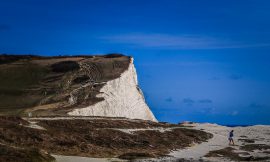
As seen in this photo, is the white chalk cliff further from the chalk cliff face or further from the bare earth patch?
the bare earth patch

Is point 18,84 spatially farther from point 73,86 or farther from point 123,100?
point 123,100

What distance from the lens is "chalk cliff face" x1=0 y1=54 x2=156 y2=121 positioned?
89506mm

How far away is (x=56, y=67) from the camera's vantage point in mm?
118562

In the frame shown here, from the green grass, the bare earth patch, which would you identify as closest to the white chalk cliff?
the green grass

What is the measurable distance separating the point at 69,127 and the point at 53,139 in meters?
9.53

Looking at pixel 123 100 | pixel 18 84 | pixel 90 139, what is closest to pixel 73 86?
pixel 123 100

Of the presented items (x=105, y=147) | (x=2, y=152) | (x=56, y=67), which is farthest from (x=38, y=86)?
(x=2, y=152)

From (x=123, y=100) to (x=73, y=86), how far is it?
10.9 metres

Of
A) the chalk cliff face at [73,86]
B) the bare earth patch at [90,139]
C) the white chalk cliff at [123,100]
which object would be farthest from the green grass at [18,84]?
the bare earth patch at [90,139]

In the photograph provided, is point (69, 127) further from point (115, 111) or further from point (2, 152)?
point (115, 111)

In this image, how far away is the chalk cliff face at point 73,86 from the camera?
294 feet

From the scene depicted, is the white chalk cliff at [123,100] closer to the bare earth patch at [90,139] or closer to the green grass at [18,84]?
the green grass at [18,84]

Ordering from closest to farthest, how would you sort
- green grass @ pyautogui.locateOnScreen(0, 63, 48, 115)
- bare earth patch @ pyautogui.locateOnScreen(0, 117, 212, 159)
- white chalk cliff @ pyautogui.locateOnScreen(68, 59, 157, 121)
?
bare earth patch @ pyautogui.locateOnScreen(0, 117, 212, 159), white chalk cliff @ pyautogui.locateOnScreen(68, 59, 157, 121), green grass @ pyautogui.locateOnScreen(0, 63, 48, 115)

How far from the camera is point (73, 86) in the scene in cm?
10375
